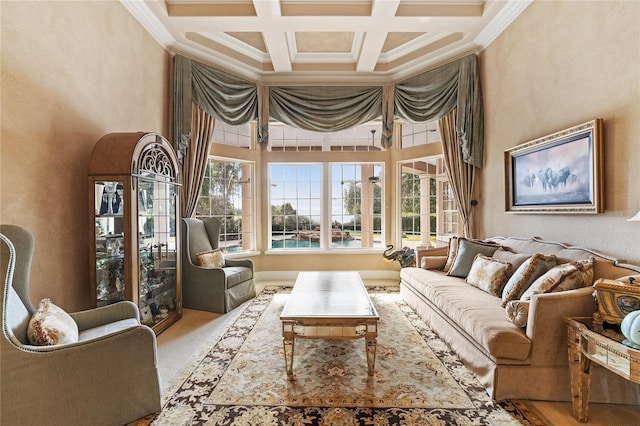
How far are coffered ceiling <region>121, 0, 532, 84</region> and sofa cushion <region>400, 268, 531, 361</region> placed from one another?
2.99 m

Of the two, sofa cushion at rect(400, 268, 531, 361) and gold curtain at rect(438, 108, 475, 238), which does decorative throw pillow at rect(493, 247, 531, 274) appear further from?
gold curtain at rect(438, 108, 475, 238)

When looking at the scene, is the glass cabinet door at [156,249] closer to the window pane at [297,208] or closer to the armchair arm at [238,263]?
the armchair arm at [238,263]

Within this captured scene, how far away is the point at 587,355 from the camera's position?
1.71 meters

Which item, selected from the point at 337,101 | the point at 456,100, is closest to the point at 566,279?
the point at 456,100

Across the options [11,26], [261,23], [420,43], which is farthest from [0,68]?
[420,43]

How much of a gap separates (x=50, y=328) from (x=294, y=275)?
12.1 ft

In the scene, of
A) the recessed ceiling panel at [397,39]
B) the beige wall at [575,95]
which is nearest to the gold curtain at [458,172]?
the beige wall at [575,95]

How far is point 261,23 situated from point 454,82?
2632 mm

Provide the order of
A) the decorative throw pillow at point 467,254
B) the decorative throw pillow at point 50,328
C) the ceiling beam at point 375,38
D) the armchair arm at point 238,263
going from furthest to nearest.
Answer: the armchair arm at point 238,263 < the decorative throw pillow at point 467,254 < the ceiling beam at point 375,38 < the decorative throw pillow at point 50,328

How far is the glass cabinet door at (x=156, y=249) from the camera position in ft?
9.10

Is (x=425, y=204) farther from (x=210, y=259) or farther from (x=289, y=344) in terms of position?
(x=289, y=344)

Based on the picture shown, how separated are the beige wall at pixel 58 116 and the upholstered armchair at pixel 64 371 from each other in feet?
1.64

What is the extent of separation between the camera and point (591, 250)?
93.6 inches

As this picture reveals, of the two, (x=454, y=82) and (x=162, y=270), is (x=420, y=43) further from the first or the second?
(x=162, y=270)
